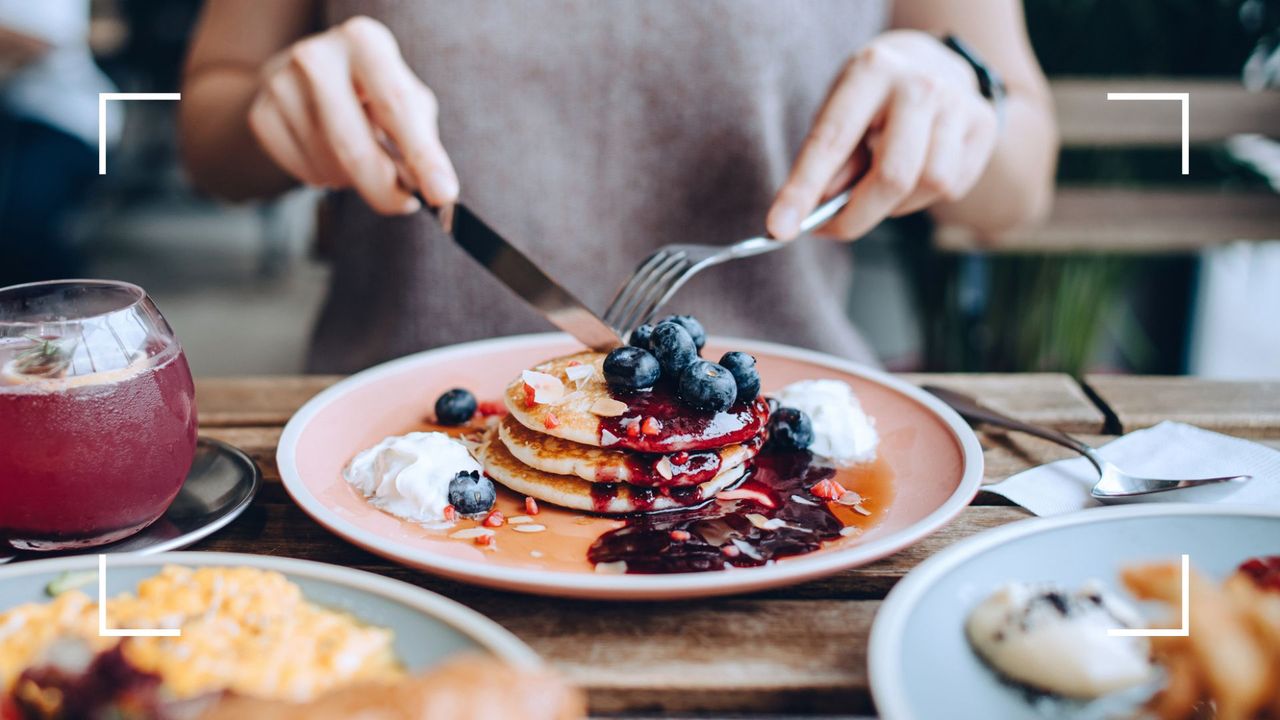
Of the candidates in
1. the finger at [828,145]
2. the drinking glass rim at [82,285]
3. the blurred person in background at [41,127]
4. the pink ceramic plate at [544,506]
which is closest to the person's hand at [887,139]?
the finger at [828,145]

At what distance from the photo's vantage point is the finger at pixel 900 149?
4.85 feet

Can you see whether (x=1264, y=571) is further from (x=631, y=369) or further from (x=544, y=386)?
(x=544, y=386)

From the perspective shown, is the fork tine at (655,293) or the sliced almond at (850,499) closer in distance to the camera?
the sliced almond at (850,499)

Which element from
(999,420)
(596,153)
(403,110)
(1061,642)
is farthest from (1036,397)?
(403,110)

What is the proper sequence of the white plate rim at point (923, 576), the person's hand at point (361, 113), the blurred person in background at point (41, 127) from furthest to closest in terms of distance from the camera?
the blurred person in background at point (41, 127), the person's hand at point (361, 113), the white plate rim at point (923, 576)

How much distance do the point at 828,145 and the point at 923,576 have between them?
85cm

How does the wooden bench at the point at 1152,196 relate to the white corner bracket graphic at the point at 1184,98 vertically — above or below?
below

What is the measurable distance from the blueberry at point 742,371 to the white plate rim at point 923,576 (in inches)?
14.3

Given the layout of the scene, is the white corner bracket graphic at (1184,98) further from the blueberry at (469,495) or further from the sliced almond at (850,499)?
the blueberry at (469,495)

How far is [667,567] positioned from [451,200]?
2.38 ft

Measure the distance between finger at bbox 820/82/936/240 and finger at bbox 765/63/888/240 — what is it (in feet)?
0.11

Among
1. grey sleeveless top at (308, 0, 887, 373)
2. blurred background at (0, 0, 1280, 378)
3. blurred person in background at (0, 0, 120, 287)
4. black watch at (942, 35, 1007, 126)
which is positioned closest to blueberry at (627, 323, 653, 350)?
grey sleeveless top at (308, 0, 887, 373)

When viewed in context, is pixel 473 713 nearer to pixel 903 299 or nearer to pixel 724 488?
pixel 724 488

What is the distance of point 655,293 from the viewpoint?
1.40 meters
